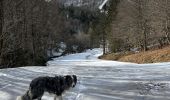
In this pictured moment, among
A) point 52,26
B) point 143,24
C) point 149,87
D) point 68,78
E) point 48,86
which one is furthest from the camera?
point 52,26

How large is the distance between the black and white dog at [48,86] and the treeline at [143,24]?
40.4 metres

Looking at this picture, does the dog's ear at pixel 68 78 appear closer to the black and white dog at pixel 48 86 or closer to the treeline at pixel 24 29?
the black and white dog at pixel 48 86

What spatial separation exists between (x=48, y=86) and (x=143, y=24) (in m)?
49.9

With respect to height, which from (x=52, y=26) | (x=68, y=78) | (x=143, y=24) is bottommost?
(x=68, y=78)

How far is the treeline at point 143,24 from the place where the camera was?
5169cm

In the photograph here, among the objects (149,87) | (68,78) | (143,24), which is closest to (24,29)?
(143,24)

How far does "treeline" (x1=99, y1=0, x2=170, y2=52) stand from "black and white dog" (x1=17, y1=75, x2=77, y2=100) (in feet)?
133

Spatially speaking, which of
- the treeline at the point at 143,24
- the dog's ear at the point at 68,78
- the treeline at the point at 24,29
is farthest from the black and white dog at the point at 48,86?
the treeline at the point at 143,24

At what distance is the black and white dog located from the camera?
1018 cm

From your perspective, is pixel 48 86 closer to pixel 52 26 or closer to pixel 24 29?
pixel 24 29

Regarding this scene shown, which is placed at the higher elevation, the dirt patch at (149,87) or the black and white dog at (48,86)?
the black and white dog at (48,86)

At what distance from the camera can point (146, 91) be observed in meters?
12.7

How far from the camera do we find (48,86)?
10.6 meters

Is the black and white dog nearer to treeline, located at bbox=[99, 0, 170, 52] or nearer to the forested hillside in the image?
the forested hillside
